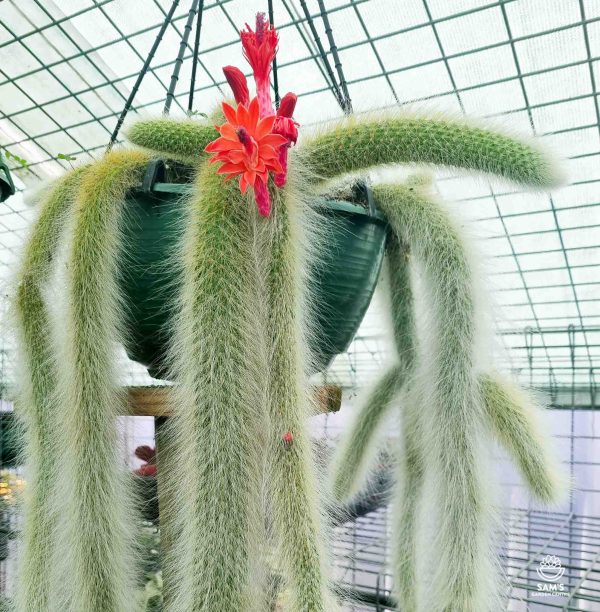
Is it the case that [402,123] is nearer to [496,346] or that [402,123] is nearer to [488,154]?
[488,154]

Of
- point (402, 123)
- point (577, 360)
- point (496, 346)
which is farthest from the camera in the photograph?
point (577, 360)

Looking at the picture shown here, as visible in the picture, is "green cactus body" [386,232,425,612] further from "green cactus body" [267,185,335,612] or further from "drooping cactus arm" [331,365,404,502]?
"green cactus body" [267,185,335,612]

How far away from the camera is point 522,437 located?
673mm

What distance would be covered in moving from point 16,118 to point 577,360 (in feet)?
20.8

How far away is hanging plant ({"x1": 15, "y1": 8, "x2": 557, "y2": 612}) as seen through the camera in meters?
0.49

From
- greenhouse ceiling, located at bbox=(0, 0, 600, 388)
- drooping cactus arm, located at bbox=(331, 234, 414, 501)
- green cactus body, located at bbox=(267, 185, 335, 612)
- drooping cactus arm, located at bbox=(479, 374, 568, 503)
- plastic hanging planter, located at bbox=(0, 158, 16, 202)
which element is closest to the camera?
green cactus body, located at bbox=(267, 185, 335, 612)

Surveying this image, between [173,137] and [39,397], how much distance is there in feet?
1.06

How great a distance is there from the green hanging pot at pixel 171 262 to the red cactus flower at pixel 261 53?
12 cm

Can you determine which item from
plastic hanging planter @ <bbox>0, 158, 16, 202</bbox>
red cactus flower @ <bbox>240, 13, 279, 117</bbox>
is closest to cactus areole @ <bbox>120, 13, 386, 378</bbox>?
red cactus flower @ <bbox>240, 13, 279, 117</bbox>

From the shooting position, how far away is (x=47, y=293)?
688 mm

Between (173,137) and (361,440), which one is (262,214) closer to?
(173,137)

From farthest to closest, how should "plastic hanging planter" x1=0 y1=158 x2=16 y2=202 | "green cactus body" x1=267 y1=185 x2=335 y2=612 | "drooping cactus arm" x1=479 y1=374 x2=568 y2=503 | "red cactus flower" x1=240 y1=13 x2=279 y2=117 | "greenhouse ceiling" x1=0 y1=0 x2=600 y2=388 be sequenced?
"greenhouse ceiling" x1=0 y1=0 x2=600 y2=388 → "plastic hanging planter" x1=0 y1=158 x2=16 y2=202 → "drooping cactus arm" x1=479 y1=374 x2=568 y2=503 → "red cactus flower" x1=240 y1=13 x2=279 y2=117 → "green cactus body" x1=267 y1=185 x2=335 y2=612

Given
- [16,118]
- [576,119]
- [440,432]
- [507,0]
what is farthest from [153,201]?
[16,118]

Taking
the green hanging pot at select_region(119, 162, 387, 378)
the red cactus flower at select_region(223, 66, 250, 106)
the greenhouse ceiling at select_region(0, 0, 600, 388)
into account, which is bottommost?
the green hanging pot at select_region(119, 162, 387, 378)
